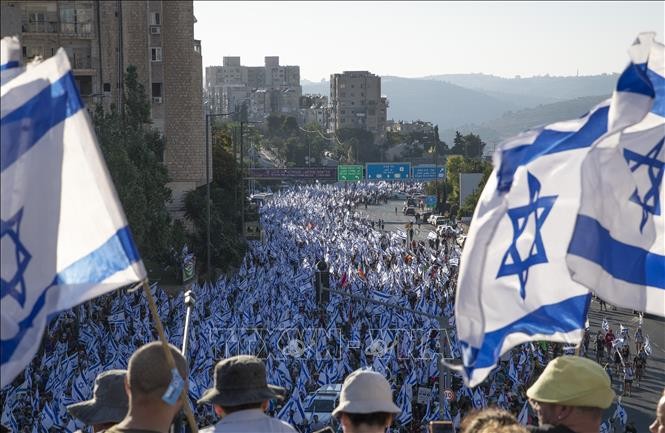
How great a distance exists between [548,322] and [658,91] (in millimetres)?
1542

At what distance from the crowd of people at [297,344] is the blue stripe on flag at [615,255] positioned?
22.7 ft

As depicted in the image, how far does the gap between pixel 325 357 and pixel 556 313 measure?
18.0m

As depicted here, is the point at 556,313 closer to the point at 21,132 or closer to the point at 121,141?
the point at 21,132

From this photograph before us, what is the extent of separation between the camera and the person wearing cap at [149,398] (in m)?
5.09

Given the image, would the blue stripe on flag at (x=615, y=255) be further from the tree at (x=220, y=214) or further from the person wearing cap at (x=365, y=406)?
the tree at (x=220, y=214)

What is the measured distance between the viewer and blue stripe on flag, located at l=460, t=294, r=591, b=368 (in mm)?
6395

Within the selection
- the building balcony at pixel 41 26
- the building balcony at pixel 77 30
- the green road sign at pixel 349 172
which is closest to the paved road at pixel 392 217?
the green road sign at pixel 349 172

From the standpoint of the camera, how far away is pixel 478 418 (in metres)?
5.38

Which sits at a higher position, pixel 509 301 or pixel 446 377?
pixel 509 301

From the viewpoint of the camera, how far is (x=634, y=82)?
6359 millimetres

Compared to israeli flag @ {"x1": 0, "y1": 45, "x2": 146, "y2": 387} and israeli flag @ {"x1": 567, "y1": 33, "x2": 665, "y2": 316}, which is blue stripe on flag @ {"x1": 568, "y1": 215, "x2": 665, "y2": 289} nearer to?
israeli flag @ {"x1": 567, "y1": 33, "x2": 665, "y2": 316}

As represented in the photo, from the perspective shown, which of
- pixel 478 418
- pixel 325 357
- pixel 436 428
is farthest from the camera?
pixel 325 357

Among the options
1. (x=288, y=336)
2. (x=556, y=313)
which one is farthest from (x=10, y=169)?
(x=288, y=336)

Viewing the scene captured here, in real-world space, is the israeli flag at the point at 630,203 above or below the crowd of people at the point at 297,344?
above
